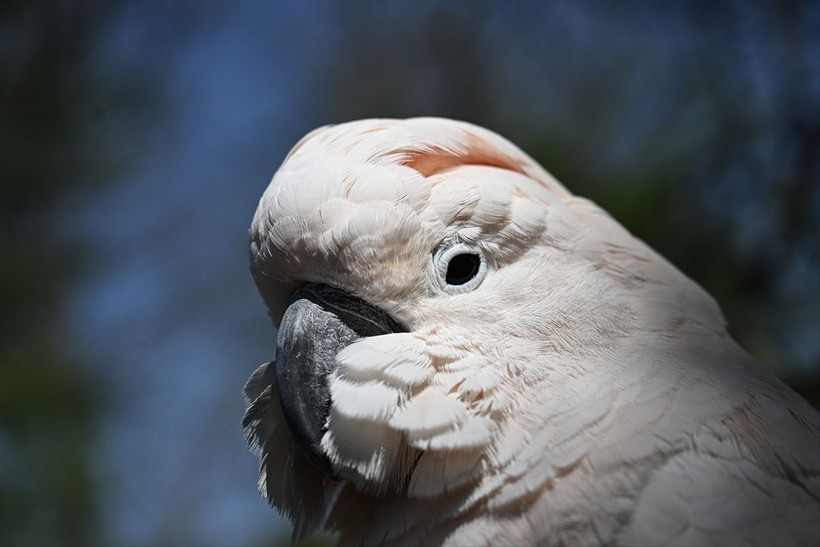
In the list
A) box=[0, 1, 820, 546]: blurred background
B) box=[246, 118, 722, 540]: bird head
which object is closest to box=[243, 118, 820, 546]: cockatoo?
box=[246, 118, 722, 540]: bird head

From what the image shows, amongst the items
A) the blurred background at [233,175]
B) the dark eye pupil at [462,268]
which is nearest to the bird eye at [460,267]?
the dark eye pupil at [462,268]

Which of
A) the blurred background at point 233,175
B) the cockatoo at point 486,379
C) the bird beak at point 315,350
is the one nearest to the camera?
the cockatoo at point 486,379

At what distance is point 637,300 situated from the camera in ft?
4.22

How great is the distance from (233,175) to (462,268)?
14.0 ft

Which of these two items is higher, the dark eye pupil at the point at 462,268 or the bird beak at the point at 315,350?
the dark eye pupil at the point at 462,268

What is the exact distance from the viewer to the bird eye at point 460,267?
1199mm

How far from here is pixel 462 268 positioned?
1220 mm

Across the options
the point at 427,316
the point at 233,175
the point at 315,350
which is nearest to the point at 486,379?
the point at 427,316

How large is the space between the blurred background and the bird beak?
1.20 meters

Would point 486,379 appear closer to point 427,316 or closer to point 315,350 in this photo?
point 427,316

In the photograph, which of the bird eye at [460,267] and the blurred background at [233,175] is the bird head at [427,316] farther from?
the blurred background at [233,175]

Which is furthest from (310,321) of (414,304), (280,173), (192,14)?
(192,14)

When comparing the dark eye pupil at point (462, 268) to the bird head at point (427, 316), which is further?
the dark eye pupil at point (462, 268)

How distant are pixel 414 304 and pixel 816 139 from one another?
5.91ft
